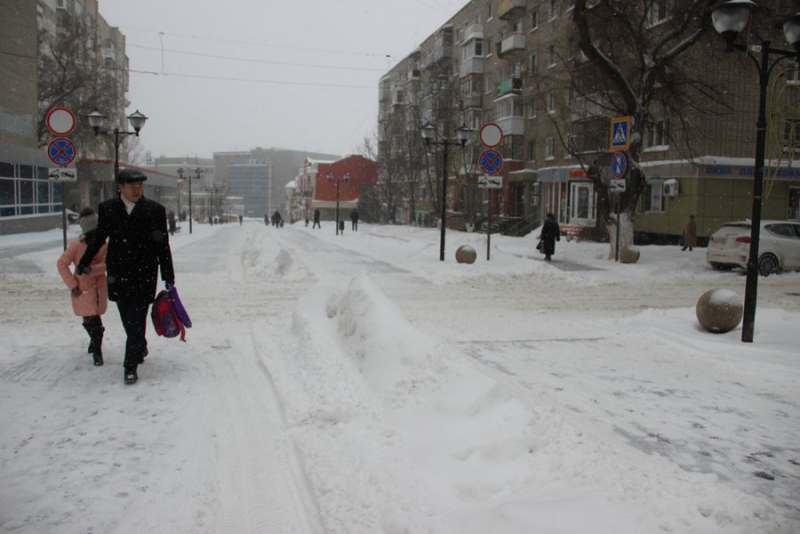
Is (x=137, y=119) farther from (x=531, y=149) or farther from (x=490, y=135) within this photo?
(x=531, y=149)

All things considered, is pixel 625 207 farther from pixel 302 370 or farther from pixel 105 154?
pixel 105 154

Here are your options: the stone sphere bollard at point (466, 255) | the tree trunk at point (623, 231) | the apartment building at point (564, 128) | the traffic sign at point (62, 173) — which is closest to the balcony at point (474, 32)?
the apartment building at point (564, 128)

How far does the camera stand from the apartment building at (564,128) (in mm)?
24000

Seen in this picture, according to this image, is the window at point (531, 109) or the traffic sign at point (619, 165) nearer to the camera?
the traffic sign at point (619, 165)

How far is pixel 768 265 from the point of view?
1670cm

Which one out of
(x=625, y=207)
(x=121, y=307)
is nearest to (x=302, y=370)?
(x=121, y=307)

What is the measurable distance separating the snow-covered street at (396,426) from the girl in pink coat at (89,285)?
1.30 ft

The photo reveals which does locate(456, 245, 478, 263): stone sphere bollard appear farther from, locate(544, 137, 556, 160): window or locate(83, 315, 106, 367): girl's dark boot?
locate(544, 137, 556, 160): window

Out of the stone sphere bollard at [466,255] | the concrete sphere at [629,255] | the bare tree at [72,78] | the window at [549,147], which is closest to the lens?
the stone sphere bollard at [466,255]

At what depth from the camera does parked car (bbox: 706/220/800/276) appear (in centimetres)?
1667

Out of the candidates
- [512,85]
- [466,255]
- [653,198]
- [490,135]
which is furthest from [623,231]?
[512,85]

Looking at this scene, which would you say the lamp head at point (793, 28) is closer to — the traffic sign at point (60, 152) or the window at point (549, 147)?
the traffic sign at point (60, 152)

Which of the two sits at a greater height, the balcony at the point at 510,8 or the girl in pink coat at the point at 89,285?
the balcony at the point at 510,8

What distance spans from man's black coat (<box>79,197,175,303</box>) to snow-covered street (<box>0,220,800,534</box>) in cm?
82
